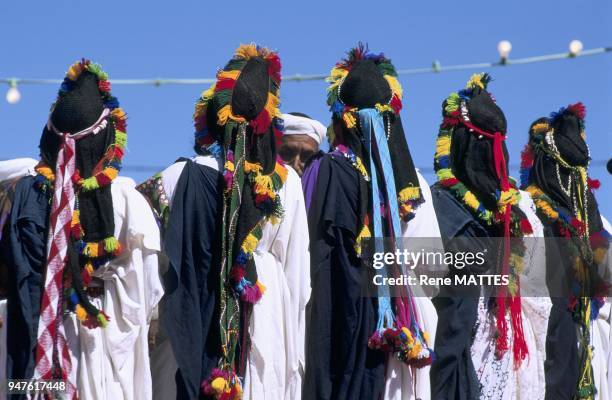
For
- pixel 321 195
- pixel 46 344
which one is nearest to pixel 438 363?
pixel 321 195

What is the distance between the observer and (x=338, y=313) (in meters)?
7.20

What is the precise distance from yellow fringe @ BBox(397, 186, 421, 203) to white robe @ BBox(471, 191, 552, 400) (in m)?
0.87

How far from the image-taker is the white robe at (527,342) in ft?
26.0

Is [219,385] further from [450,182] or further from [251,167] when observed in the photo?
[450,182]

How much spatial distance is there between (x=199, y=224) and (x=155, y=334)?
2.15ft

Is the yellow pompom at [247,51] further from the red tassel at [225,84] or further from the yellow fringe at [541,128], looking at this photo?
the yellow fringe at [541,128]

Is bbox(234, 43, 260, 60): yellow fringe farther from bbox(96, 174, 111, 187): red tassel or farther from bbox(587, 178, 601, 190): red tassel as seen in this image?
bbox(587, 178, 601, 190): red tassel

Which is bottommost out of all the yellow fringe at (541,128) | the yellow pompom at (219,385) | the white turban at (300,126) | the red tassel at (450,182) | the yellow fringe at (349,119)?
the yellow pompom at (219,385)

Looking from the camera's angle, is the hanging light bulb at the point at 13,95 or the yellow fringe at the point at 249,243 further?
the hanging light bulb at the point at 13,95

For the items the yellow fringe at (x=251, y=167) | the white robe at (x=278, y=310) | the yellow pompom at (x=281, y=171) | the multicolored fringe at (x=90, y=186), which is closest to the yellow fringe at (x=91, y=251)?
the multicolored fringe at (x=90, y=186)

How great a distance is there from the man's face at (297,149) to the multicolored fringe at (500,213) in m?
0.93

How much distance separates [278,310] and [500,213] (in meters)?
1.73

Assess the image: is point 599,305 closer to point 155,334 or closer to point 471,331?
point 471,331

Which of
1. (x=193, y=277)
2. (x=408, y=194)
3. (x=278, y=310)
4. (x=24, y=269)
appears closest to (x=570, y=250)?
(x=408, y=194)
